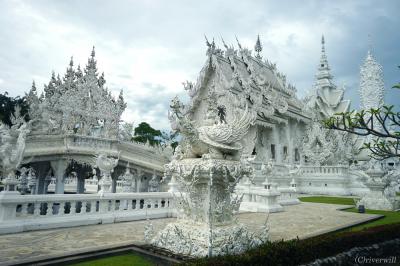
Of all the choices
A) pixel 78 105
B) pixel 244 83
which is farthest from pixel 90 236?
pixel 244 83

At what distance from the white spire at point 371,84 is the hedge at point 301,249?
34709 mm

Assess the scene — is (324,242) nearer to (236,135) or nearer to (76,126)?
(236,135)

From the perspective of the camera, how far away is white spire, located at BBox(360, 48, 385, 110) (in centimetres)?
3719

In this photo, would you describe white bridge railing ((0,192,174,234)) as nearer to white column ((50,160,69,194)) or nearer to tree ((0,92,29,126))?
white column ((50,160,69,194))

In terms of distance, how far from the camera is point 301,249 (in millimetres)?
4785

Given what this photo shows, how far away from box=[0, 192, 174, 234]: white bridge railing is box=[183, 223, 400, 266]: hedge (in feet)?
16.6

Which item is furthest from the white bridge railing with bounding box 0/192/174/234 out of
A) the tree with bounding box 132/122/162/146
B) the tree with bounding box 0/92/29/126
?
the tree with bounding box 132/122/162/146

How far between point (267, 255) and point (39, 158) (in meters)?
13.4

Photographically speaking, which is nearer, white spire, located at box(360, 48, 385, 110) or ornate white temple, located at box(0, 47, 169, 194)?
ornate white temple, located at box(0, 47, 169, 194)

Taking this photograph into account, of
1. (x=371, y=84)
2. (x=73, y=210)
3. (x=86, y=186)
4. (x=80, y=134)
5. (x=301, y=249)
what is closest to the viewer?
(x=301, y=249)

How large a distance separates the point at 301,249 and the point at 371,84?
38429 mm

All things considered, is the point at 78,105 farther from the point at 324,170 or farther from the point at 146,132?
the point at 146,132

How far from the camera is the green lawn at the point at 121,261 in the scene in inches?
195

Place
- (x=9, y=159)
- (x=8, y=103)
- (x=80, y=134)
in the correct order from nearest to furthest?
(x=9, y=159), (x=80, y=134), (x=8, y=103)
